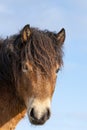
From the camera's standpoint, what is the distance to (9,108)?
11.1 m

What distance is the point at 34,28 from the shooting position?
11.5 meters

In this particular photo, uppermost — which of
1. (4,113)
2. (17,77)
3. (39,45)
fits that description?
(39,45)

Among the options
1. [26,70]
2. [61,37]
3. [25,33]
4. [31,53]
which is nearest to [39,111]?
[26,70]

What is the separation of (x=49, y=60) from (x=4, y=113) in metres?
1.61

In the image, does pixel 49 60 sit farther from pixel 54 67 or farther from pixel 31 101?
pixel 31 101

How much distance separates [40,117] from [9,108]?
1.29 meters

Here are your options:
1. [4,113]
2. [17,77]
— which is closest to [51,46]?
[17,77]

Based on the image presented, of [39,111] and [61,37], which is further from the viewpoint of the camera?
[61,37]

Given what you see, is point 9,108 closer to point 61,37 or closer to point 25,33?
point 25,33

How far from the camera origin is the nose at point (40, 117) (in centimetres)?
1007

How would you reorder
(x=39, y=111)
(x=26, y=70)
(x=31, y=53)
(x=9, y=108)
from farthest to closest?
(x=9, y=108), (x=31, y=53), (x=26, y=70), (x=39, y=111)

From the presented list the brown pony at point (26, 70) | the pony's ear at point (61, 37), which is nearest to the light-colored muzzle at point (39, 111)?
the brown pony at point (26, 70)

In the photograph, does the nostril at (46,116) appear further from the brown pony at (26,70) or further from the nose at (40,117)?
the brown pony at (26,70)

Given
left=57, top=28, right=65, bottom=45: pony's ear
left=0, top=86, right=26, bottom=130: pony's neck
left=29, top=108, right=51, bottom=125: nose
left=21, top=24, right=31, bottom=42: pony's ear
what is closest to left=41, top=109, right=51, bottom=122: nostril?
left=29, top=108, right=51, bottom=125: nose
